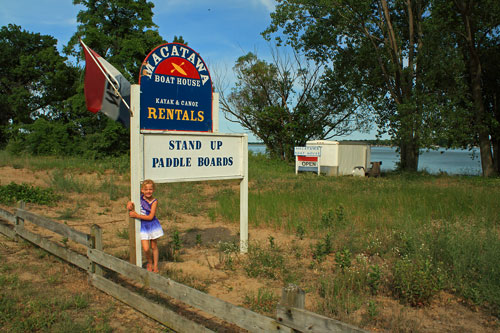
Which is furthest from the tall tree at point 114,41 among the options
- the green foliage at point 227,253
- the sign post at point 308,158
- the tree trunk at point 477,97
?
the green foliage at point 227,253

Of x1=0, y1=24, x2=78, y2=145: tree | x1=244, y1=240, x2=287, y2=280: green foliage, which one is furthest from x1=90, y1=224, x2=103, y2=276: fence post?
x1=0, y1=24, x2=78, y2=145: tree

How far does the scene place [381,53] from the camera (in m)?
26.3

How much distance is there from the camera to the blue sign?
18.5ft

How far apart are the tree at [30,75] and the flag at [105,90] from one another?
104 feet

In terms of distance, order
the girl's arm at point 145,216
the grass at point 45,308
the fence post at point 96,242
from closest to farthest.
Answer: the grass at point 45,308
the fence post at point 96,242
the girl's arm at point 145,216

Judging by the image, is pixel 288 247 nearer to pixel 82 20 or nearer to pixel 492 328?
pixel 492 328

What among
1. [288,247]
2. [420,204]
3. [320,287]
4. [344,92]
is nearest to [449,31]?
[344,92]

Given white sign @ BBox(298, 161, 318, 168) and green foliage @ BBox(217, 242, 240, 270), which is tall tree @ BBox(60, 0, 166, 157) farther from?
green foliage @ BBox(217, 242, 240, 270)

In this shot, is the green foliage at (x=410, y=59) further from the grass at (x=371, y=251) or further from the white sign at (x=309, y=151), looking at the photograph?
the grass at (x=371, y=251)

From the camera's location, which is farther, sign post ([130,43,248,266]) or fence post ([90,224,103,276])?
sign post ([130,43,248,266])

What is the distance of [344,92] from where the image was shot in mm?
31094

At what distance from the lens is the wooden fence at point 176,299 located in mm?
2846

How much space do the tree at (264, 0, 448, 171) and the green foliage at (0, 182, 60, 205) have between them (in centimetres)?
1838

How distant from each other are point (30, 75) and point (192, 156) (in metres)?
37.0
